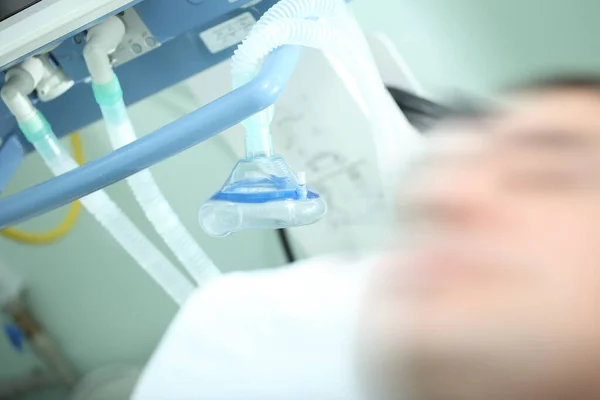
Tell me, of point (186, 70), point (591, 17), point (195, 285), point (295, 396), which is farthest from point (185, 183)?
point (591, 17)

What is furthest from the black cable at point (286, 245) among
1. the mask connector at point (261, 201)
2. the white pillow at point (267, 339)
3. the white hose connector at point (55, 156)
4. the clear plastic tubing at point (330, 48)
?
the mask connector at point (261, 201)

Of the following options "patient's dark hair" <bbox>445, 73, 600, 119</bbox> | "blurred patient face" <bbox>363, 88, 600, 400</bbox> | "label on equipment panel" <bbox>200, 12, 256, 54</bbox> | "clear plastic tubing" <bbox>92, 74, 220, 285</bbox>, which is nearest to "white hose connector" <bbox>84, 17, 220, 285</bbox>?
"clear plastic tubing" <bbox>92, 74, 220, 285</bbox>

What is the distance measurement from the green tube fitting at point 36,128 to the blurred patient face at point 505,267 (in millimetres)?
441

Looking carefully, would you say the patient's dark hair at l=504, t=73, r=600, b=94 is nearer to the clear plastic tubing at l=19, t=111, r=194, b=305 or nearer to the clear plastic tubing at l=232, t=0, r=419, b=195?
the clear plastic tubing at l=232, t=0, r=419, b=195

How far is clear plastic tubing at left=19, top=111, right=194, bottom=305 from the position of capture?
69 cm

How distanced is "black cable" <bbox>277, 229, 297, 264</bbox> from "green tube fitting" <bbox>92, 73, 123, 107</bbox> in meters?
0.55

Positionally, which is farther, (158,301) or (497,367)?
(158,301)

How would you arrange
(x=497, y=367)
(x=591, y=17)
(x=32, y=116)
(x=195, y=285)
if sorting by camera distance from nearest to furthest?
(x=497, y=367) < (x=32, y=116) < (x=591, y=17) < (x=195, y=285)

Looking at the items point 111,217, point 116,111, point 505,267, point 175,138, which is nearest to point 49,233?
point 111,217

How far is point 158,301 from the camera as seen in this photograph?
4.05 feet

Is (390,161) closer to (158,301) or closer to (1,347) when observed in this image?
(158,301)

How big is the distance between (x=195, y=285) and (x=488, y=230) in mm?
624

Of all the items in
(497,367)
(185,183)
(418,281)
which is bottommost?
(497,367)

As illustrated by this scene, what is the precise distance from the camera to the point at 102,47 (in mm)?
637
